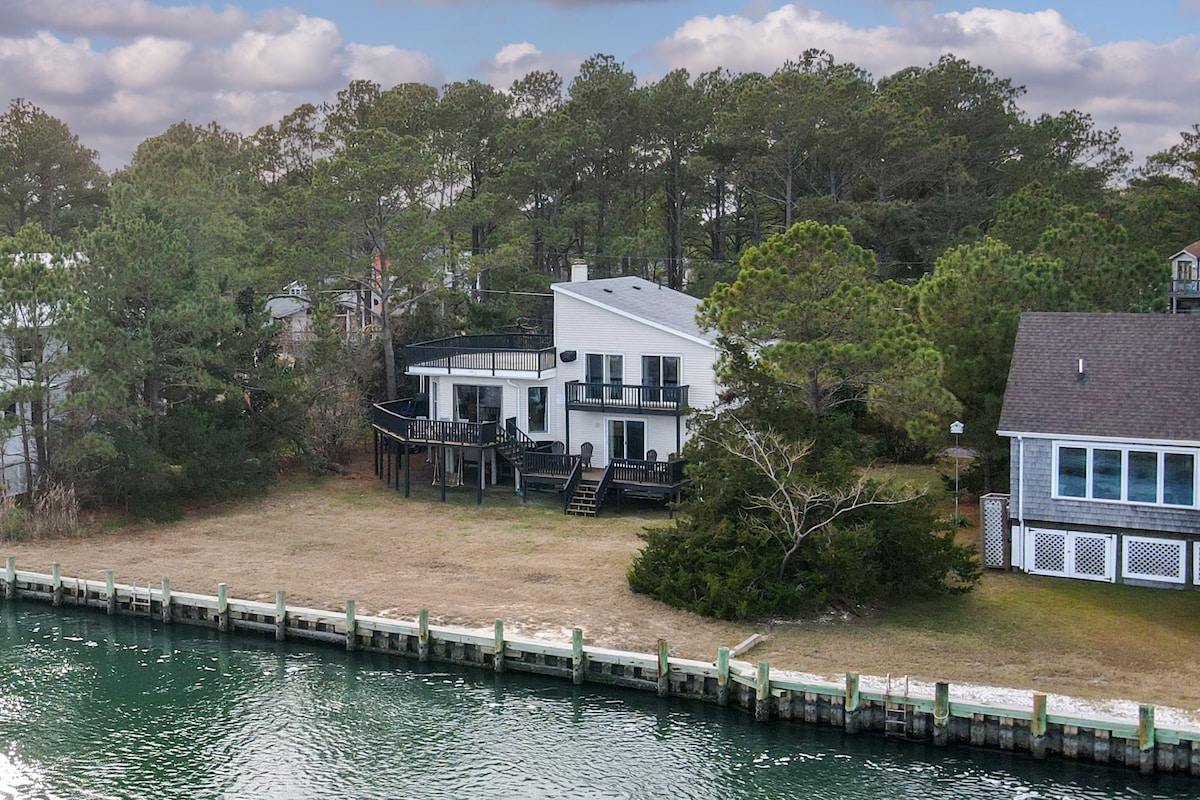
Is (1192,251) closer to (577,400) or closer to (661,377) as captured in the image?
(661,377)

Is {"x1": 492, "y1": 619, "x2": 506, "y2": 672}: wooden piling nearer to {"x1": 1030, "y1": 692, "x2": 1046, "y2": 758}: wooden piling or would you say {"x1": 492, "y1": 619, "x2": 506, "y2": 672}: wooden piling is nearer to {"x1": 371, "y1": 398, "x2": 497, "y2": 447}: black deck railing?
{"x1": 1030, "y1": 692, "x2": 1046, "y2": 758}: wooden piling

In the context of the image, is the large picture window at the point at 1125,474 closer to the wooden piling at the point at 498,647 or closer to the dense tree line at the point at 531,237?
the dense tree line at the point at 531,237

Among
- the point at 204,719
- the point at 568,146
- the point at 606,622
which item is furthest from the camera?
the point at 568,146

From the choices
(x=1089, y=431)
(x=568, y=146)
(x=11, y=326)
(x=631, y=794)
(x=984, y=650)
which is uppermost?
(x=568, y=146)

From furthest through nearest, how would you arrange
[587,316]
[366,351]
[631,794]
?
[366,351], [587,316], [631,794]

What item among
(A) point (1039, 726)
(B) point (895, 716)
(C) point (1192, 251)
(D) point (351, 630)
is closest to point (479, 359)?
(D) point (351, 630)

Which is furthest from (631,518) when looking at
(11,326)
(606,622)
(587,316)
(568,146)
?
(568,146)

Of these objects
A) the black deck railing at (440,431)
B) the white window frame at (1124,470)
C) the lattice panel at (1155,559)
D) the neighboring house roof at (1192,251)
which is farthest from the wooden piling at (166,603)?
the neighboring house roof at (1192,251)

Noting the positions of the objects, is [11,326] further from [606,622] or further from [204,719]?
[606,622]
